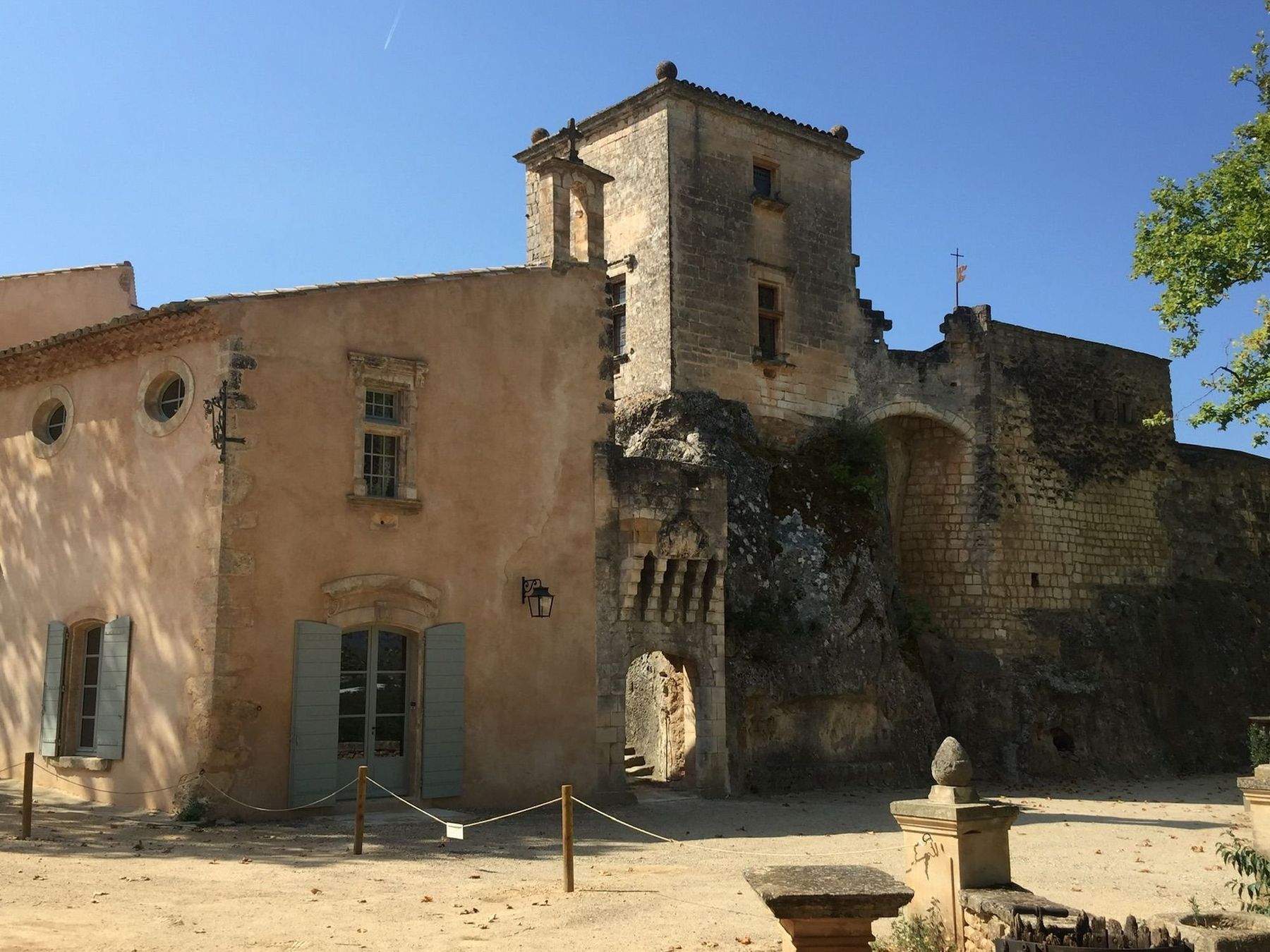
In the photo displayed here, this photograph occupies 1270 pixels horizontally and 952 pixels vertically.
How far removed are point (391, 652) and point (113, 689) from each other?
302 centimetres

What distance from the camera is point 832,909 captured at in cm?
600

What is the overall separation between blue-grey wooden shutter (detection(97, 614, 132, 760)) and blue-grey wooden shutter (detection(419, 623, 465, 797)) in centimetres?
323

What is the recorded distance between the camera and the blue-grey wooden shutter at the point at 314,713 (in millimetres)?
12641

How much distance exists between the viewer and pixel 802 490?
A: 2027cm

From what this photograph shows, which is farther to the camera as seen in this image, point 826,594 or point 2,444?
point 826,594

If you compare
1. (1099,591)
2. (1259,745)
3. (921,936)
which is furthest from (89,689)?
(1099,591)

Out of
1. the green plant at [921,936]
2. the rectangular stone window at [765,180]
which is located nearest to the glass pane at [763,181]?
the rectangular stone window at [765,180]

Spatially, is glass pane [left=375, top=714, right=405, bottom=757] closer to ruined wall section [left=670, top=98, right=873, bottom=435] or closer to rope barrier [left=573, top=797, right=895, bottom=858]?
rope barrier [left=573, top=797, right=895, bottom=858]

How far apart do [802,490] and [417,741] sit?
895cm

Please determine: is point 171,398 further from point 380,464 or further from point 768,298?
point 768,298

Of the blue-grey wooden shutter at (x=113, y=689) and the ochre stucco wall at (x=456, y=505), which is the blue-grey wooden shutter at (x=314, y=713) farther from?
the blue-grey wooden shutter at (x=113, y=689)

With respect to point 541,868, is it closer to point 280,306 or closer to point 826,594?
point 280,306

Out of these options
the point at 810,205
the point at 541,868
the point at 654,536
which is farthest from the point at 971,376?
the point at 541,868

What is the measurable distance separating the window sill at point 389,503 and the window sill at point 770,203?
10.1 meters
